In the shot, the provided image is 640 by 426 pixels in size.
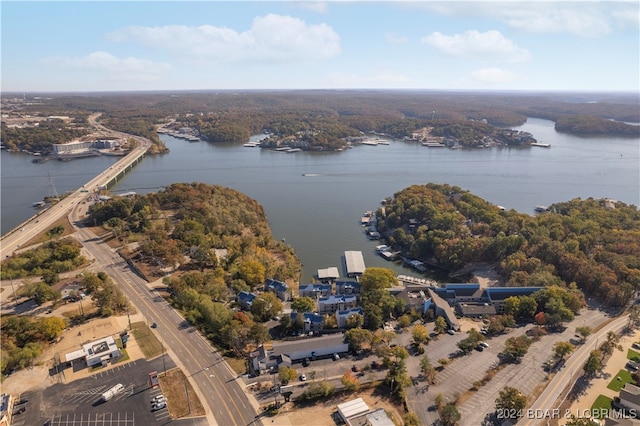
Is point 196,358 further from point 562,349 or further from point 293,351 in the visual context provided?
point 562,349

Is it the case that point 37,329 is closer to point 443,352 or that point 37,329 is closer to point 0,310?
point 0,310

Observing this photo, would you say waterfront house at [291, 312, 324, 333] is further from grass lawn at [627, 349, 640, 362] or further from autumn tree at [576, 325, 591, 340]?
grass lawn at [627, 349, 640, 362]

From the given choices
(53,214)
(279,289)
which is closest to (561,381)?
(279,289)

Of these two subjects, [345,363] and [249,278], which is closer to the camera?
[345,363]

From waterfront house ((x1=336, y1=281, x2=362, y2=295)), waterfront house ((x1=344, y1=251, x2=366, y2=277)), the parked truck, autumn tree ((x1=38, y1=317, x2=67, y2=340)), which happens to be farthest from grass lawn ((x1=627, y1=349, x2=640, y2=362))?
autumn tree ((x1=38, y1=317, x2=67, y2=340))

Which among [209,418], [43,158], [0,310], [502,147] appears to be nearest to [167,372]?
[209,418]
